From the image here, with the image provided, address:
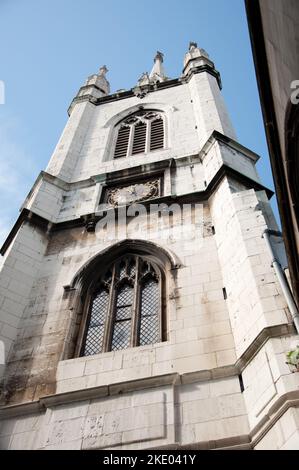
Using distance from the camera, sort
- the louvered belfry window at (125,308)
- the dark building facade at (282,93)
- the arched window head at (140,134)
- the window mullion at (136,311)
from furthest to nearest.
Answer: the arched window head at (140,134) < the louvered belfry window at (125,308) < the window mullion at (136,311) < the dark building facade at (282,93)

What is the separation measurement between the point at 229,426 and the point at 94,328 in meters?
3.70

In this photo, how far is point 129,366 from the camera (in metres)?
8.05

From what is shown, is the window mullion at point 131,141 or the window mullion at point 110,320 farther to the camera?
the window mullion at point 131,141

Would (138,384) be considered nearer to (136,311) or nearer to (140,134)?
(136,311)

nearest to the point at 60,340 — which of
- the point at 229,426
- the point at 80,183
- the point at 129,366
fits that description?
the point at 129,366

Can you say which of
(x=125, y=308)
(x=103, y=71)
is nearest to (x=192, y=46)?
(x=103, y=71)

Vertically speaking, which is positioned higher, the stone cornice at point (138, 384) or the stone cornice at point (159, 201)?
the stone cornice at point (159, 201)

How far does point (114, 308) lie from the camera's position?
385 inches

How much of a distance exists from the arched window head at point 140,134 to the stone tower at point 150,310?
1.50 metres

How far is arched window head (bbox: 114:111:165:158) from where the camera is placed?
17562 mm

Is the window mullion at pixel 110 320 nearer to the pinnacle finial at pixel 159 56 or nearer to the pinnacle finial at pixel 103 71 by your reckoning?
the pinnacle finial at pixel 103 71

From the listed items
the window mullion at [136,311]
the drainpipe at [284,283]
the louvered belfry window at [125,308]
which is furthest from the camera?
the louvered belfry window at [125,308]

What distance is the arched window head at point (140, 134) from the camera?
17.6 m

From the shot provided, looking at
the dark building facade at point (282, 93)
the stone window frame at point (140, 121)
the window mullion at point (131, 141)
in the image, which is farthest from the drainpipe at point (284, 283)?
the window mullion at point (131, 141)
